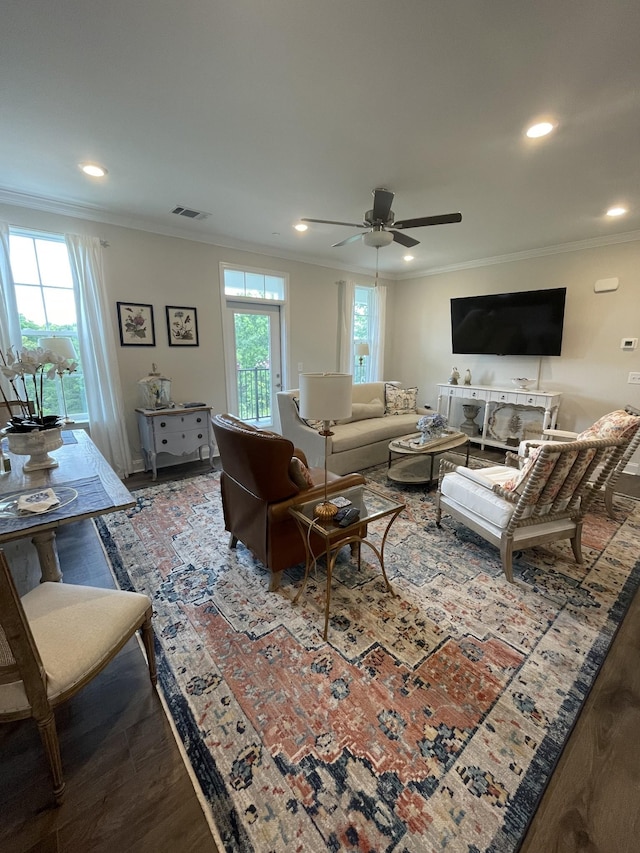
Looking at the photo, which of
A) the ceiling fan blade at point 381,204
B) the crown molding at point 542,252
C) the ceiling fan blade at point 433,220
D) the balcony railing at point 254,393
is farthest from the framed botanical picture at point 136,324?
the crown molding at point 542,252

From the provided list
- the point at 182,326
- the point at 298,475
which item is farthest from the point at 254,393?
the point at 298,475

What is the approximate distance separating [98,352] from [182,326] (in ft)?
3.12

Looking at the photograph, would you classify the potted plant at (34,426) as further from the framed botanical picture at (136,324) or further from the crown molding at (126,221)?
the crown molding at (126,221)

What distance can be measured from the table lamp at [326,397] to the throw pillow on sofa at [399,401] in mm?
3056

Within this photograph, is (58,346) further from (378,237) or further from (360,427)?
(360,427)

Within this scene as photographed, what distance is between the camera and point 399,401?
4.83m

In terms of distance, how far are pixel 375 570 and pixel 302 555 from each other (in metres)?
0.52

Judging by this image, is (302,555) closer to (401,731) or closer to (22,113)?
(401,731)

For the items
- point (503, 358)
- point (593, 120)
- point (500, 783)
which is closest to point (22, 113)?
point (593, 120)

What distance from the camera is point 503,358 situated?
5.02m

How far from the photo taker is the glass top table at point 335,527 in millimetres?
1778

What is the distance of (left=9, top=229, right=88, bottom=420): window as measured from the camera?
3191 millimetres

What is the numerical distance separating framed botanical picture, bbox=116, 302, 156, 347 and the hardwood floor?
3.21 meters

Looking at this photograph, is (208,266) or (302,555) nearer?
(302,555)
